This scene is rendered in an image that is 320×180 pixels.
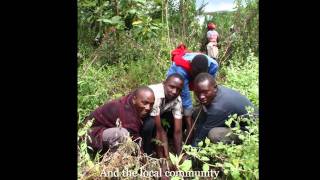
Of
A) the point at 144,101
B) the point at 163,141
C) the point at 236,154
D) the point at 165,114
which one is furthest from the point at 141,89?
the point at 236,154

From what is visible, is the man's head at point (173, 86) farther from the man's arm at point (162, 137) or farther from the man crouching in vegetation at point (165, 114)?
the man's arm at point (162, 137)

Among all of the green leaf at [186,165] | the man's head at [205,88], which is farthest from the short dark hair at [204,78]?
the green leaf at [186,165]

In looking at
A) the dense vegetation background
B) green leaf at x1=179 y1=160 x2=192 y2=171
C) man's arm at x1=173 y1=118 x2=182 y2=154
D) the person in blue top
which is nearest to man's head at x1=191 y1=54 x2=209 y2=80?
the person in blue top

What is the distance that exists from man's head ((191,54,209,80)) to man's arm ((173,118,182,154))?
0.24 meters

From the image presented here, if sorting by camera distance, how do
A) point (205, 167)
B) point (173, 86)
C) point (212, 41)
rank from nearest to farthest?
point (205, 167)
point (173, 86)
point (212, 41)

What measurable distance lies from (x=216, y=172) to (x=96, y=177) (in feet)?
1.91

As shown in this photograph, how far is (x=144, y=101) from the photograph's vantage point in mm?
2766

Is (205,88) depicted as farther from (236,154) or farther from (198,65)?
(236,154)

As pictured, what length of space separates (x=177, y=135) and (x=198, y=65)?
37cm

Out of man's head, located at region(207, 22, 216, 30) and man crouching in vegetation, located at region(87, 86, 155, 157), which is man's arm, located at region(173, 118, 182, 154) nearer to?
man crouching in vegetation, located at region(87, 86, 155, 157)

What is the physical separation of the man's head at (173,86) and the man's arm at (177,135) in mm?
131
